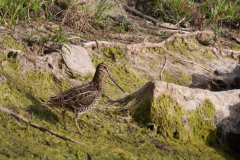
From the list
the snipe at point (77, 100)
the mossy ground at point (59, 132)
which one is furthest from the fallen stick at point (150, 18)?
the snipe at point (77, 100)

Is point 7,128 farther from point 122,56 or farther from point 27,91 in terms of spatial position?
point 122,56

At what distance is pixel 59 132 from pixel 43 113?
58 centimetres

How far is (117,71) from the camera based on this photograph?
824 cm

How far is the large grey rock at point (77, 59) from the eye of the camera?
7180mm

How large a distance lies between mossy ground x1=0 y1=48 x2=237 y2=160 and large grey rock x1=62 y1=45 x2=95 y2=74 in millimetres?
648

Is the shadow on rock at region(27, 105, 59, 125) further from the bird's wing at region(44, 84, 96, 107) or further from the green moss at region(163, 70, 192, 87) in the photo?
the green moss at region(163, 70, 192, 87)

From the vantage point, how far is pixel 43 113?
5316 millimetres

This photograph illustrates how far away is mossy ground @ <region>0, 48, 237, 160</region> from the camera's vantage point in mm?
4254

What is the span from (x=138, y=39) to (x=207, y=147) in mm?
4578

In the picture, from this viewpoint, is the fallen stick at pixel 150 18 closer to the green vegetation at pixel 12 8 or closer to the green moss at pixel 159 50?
the green moss at pixel 159 50

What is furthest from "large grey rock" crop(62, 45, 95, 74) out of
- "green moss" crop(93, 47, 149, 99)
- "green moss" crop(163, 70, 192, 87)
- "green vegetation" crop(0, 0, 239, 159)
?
"green moss" crop(163, 70, 192, 87)

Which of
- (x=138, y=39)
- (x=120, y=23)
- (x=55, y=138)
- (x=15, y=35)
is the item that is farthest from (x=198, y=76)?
(x=55, y=138)

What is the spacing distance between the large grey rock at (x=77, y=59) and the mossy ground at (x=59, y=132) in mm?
648

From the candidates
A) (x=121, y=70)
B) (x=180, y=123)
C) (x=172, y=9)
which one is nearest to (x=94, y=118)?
(x=180, y=123)
